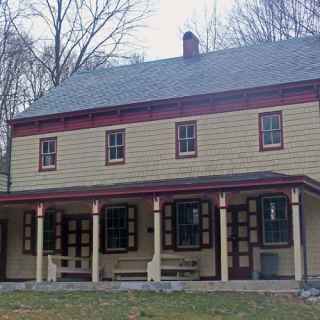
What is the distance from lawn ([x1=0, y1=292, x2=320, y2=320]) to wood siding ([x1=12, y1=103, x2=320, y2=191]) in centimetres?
557

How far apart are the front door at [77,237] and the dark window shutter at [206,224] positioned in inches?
172

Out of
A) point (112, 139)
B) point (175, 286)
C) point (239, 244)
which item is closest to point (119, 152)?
point (112, 139)

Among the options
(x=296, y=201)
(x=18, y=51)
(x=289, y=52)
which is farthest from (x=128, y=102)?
(x=18, y=51)

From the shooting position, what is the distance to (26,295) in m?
17.5

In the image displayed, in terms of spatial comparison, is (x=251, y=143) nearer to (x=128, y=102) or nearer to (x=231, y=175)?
(x=231, y=175)

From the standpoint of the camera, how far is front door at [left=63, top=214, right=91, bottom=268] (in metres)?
23.3

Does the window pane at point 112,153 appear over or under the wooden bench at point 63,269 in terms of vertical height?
over

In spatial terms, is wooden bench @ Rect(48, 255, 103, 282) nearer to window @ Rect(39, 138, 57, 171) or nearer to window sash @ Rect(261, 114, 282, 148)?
window @ Rect(39, 138, 57, 171)

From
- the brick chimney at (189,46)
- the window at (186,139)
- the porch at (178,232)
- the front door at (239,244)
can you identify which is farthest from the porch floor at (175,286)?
the brick chimney at (189,46)

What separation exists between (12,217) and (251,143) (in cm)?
960

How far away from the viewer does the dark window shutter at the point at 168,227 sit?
2169 cm

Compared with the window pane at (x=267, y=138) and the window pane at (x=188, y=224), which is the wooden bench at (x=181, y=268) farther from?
the window pane at (x=267, y=138)

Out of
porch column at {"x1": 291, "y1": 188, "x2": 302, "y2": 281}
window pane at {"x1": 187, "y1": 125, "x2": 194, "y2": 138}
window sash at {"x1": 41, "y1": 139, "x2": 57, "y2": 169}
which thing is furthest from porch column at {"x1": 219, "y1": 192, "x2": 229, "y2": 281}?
window sash at {"x1": 41, "y1": 139, "x2": 57, "y2": 169}

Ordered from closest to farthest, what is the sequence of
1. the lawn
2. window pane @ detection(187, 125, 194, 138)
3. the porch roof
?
the lawn, the porch roof, window pane @ detection(187, 125, 194, 138)
